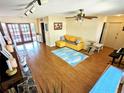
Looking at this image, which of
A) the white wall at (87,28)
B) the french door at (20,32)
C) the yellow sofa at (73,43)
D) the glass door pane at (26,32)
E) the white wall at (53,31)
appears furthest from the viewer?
the glass door pane at (26,32)

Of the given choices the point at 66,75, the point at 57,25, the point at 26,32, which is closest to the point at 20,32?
the point at 26,32

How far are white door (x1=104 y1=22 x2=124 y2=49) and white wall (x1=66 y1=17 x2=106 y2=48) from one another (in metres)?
0.99

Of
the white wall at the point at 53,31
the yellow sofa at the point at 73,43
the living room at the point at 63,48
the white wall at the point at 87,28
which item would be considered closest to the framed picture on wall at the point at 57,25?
the living room at the point at 63,48

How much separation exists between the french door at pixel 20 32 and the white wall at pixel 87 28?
4.14 meters

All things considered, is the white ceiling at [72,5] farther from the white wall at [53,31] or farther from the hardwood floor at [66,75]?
the white wall at [53,31]

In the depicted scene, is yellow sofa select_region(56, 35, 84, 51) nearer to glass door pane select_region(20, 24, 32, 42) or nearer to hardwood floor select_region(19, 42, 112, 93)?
hardwood floor select_region(19, 42, 112, 93)

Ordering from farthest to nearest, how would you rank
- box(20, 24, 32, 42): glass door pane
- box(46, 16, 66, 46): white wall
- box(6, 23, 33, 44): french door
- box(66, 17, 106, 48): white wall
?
A: 1. box(20, 24, 32, 42): glass door pane
2. box(6, 23, 33, 44): french door
3. box(46, 16, 66, 46): white wall
4. box(66, 17, 106, 48): white wall

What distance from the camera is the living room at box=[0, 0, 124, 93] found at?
1.91 m

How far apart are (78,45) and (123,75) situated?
3.38 meters

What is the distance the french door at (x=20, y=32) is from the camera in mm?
6730

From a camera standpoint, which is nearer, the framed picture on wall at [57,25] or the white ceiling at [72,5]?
the white ceiling at [72,5]

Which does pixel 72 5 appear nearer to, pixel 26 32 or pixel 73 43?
pixel 73 43

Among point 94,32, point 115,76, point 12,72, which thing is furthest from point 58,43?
point 12,72

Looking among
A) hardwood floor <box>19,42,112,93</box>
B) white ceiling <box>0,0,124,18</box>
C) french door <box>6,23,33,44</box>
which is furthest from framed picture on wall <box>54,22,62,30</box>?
hardwood floor <box>19,42,112,93</box>
